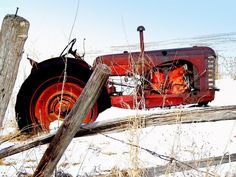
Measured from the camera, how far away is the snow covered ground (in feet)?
11.0

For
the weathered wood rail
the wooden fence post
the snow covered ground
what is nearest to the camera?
the wooden fence post

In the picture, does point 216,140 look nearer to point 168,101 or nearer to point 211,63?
point 168,101

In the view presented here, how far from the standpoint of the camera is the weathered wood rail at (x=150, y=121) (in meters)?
2.62

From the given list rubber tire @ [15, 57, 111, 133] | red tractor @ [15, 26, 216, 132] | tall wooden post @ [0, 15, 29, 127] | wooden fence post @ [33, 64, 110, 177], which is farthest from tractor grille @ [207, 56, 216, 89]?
tall wooden post @ [0, 15, 29, 127]

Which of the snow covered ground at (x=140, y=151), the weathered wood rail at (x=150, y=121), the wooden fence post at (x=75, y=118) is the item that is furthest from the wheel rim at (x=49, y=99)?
the wooden fence post at (x=75, y=118)

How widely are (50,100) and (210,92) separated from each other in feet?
9.11

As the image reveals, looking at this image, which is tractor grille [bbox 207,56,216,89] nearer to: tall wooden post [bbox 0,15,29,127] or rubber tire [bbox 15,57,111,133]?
rubber tire [bbox 15,57,111,133]

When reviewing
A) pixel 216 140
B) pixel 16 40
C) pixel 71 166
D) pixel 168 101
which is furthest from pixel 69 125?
pixel 168 101

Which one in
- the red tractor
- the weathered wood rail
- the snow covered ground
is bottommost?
the snow covered ground

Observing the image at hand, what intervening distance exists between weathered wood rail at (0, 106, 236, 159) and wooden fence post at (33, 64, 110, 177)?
0.13 m

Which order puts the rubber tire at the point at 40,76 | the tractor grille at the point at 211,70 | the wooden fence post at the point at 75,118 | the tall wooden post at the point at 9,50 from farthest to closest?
the tractor grille at the point at 211,70 < the rubber tire at the point at 40,76 < the wooden fence post at the point at 75,118 < the tall wooden post at the point at 9,50

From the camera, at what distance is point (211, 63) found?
275 inches

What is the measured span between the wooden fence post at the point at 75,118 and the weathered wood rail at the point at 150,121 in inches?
5.1

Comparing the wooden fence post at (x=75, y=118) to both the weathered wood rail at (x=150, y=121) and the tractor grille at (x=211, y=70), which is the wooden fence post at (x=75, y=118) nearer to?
the weathered wood rail at (x=150, y=121)
